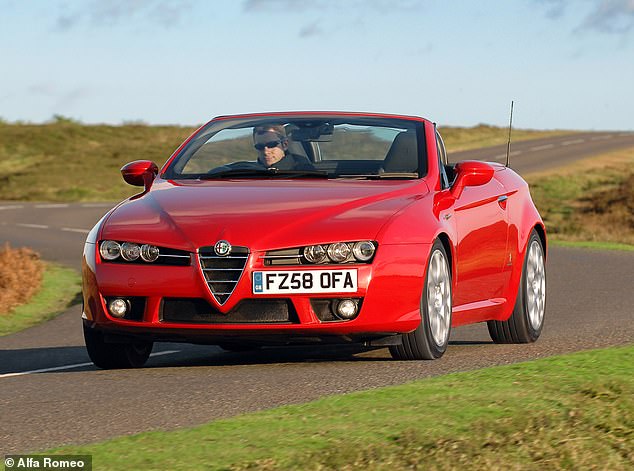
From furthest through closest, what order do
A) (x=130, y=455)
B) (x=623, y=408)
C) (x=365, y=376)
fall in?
(x=365, y=376) → (x=623, y=408) → (x=130, y=455)

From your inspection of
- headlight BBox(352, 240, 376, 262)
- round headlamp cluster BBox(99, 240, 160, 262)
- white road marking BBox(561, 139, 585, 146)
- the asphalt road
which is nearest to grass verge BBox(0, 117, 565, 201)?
white road marking BBox(561, 139, 585, 146)

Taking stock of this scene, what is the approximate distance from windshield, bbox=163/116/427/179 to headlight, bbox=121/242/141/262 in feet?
4.24

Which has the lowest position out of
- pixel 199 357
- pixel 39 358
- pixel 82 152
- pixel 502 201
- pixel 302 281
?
pixel 82 152

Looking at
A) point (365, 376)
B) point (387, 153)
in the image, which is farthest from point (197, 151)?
point (365, 376)

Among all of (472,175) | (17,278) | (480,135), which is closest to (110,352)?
(472,175)

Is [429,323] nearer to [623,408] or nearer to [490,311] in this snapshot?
[490,311]

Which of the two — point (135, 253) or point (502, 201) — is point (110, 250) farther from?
point (502, 201)

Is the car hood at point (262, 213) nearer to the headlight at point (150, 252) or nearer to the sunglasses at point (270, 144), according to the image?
the headlight at point (150, 252)

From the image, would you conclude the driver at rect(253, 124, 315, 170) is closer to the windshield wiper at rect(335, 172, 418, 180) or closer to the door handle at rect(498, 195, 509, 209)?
the windshield wiper at rect(335, 172, 418, 180)

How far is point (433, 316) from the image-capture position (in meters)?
9.05

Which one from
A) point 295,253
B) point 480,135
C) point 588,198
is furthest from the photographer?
point 480,135

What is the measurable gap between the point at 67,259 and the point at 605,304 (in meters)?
11.1

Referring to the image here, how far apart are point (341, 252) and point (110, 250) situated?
1348mm

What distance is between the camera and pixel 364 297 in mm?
8508
